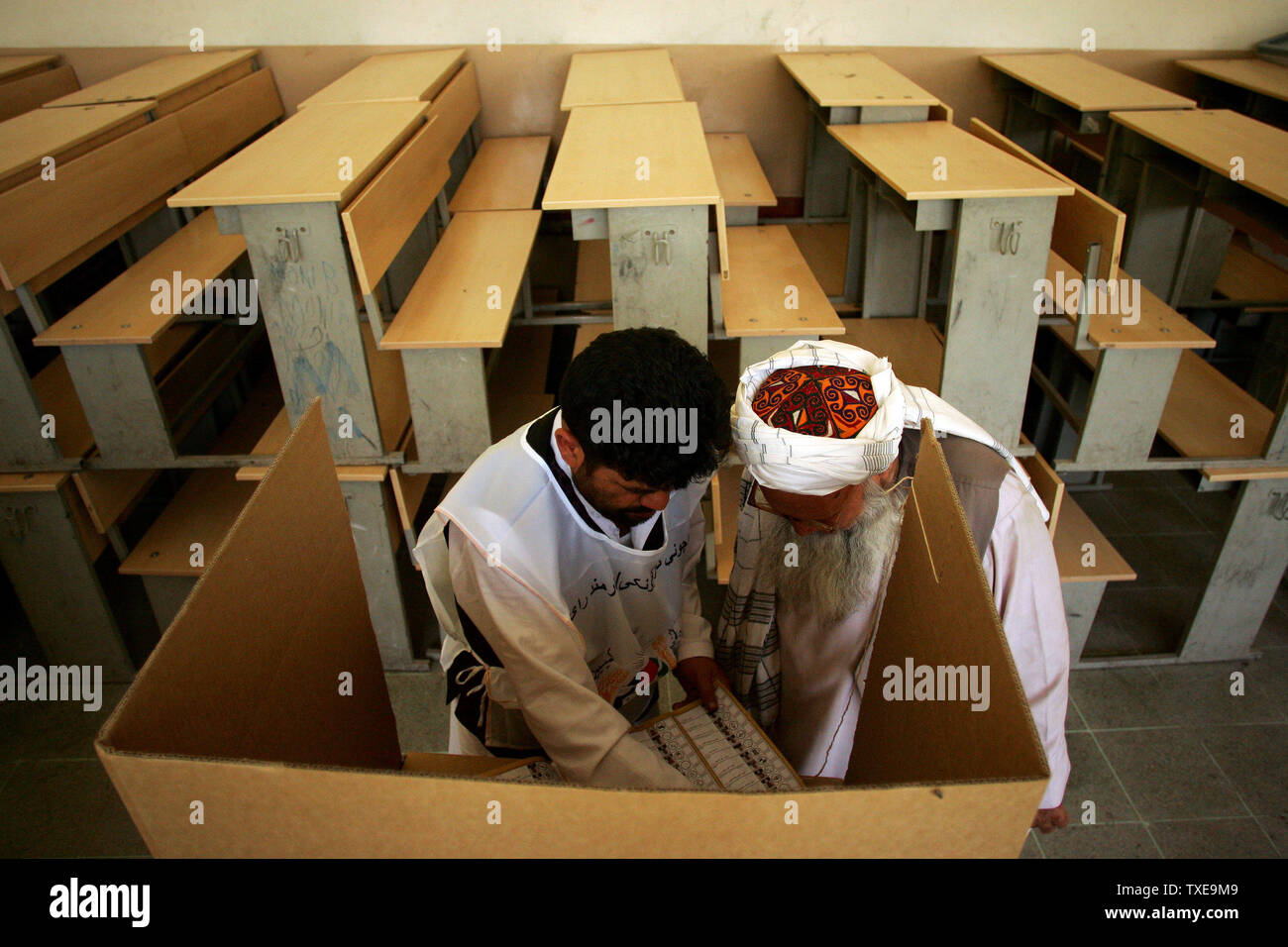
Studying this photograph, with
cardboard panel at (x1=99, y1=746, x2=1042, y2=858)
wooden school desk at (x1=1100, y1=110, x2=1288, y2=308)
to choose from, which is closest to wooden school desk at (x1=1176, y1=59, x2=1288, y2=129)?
wooden school desk at (x1=1100, y1=110, x2=1288, y2=308)

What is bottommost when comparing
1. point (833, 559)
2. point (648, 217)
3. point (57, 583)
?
point (57, 583)

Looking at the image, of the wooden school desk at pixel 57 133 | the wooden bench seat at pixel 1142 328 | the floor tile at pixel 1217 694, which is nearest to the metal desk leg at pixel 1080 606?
the floor tile at pixel 1217 694

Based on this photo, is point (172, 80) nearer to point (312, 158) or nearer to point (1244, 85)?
point (312, 158)

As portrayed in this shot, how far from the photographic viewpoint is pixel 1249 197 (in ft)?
8.61

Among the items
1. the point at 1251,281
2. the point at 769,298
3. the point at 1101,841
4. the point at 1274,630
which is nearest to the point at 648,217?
the point at 769,298

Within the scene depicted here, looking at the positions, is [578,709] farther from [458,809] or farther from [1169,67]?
[1169,67]

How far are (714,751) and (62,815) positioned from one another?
7.66 ft

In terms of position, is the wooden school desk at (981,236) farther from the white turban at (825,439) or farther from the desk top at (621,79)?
the white turban at (825,439)

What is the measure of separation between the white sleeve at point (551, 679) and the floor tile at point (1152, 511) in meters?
3.25

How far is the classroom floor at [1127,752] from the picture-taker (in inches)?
95.0

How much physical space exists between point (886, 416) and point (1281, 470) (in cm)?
209

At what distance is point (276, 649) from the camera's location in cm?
91
